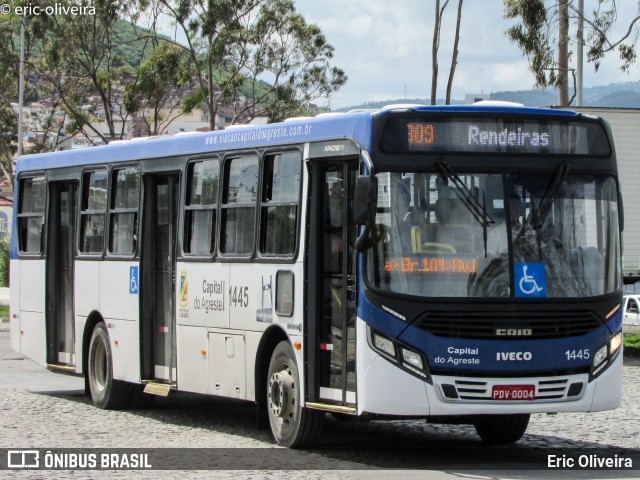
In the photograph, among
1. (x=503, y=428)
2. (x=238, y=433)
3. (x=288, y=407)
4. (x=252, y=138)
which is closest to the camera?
(x=288, y=407)

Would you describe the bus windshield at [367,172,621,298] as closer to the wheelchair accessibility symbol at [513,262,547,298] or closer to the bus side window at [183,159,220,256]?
the wheelchair accessibility symbol at [513,262,547,298]

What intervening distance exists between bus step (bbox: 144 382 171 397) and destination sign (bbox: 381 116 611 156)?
4874 mm

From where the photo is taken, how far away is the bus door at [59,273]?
691 inches

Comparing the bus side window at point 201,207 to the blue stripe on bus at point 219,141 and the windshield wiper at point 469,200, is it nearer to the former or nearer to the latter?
the blue stripe on bus at point 219,141

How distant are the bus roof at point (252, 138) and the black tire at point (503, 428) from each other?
2.81 meters

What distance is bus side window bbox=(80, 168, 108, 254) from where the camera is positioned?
54.1ft

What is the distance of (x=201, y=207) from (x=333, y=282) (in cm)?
286

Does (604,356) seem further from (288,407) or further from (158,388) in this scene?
(158,388)

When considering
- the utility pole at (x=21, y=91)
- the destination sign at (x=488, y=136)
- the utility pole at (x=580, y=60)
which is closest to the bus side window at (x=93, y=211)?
the destination sign at (x=488, y=136)

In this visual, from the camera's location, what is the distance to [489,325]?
35.3ft

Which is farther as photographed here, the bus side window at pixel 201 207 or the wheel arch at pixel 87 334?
the wheel arch at pixel 87 334

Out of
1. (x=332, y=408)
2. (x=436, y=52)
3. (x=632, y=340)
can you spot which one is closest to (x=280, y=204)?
(x=332, y=408)

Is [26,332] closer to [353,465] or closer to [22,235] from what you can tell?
[22,235]

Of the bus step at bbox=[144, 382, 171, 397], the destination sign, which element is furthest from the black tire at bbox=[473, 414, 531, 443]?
the bus step at bbox=[144, 382, 171, 397]
